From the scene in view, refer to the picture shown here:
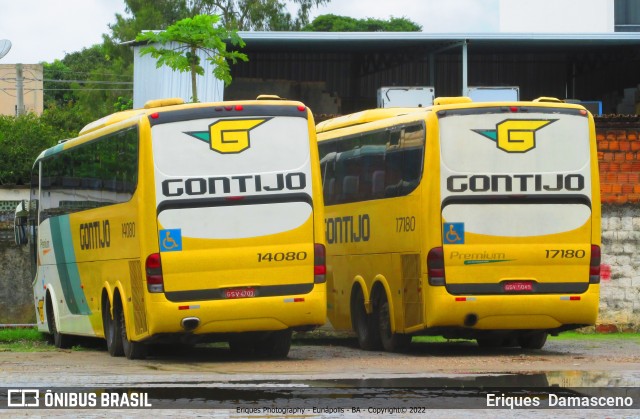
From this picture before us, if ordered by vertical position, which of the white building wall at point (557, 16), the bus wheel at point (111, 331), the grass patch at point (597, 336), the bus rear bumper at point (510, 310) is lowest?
the grass patch at point (597, 336)

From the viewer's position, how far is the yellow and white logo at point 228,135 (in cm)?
1744

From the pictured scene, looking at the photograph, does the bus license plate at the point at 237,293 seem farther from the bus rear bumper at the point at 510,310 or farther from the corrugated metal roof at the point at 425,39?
the corrugated metal roof at the point at 425,39

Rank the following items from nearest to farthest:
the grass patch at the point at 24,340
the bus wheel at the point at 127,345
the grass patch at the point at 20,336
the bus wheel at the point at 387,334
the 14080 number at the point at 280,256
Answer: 1. the 14080 number at the point at 280,256
2. the bus wheel at the point at 127,345
3. the bus wheel at the point at 387,334
4. the grass patch at the point at 24,340
5. the grass patch at the point at 20,336

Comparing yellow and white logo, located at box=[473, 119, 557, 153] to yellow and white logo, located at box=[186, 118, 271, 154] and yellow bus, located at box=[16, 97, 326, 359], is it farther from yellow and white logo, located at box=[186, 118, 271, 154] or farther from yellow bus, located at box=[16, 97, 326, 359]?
yellow and white logo, located at box=[186, 118, 271, 154]

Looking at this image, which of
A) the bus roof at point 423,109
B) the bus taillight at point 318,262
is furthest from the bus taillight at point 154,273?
the bus roof at point 423,109

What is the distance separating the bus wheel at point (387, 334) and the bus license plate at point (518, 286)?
215cm

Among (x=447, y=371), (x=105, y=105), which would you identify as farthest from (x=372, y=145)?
(x=105, y=105)

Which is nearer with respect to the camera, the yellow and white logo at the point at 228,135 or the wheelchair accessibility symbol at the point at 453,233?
the yellow and white logo at the point at 228,135

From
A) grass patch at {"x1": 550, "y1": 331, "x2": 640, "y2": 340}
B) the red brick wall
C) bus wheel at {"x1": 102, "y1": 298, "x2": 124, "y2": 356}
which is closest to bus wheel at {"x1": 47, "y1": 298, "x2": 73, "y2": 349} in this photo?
bus wheel at {"x1": 102, "y1": 298, "x2": 124, "y2": 356}

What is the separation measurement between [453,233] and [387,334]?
2681mm

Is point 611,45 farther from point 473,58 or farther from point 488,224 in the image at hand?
point 488,224

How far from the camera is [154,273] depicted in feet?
56.3

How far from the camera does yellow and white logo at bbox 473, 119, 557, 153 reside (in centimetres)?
1831

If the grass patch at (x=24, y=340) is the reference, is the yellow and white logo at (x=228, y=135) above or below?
above
